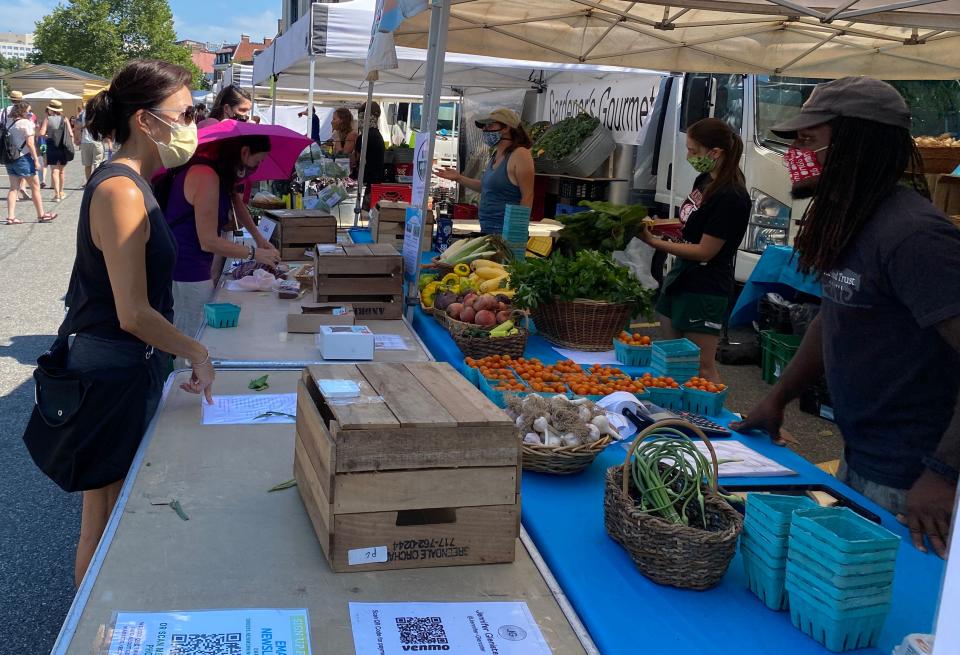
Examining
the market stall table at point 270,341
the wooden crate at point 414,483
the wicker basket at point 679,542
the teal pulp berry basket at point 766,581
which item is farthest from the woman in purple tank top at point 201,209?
the teal pulp berry basket at point 766,581

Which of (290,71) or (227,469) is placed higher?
(290,71)

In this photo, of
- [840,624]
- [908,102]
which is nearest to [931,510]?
[840,624]

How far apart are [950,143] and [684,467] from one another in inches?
222

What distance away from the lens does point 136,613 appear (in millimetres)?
1475

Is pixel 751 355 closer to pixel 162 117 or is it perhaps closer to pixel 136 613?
pixel 162 117

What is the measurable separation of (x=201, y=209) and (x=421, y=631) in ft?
9.29

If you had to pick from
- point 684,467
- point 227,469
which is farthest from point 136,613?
point 684,467

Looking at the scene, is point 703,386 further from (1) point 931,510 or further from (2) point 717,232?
(2) point 717,232

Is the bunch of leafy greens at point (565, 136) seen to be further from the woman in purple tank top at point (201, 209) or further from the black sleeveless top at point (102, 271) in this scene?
the black sleeveless top at point (102, 271)

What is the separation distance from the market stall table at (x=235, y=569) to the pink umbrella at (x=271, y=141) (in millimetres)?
2023

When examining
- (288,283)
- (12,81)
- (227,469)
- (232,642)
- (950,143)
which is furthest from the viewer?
(12,81)

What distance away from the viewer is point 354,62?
11289 mm

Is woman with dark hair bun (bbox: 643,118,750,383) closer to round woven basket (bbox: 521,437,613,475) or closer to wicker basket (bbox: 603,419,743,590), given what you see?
round woven basket (bbox: 521,437,613,475)

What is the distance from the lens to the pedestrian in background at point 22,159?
41.3 feet
